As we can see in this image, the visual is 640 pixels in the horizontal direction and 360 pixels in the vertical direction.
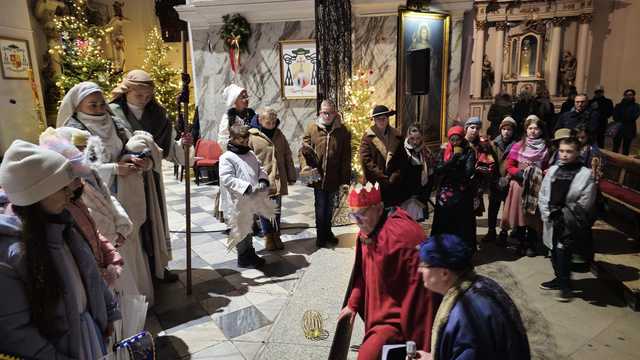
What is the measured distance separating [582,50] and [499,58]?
310 centimetres

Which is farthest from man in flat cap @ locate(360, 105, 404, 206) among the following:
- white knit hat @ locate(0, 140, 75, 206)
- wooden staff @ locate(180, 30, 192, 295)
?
white knit hat @ locate(0, 140, 75, 206)

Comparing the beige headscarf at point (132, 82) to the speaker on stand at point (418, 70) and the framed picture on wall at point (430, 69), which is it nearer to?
the speaker on stand at point (418, 70)

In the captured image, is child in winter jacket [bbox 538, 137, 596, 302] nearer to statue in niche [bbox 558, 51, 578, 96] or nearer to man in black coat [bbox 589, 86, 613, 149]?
man in black coat [bbox 589, 86, 613, 149]

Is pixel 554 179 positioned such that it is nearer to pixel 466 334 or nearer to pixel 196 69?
pixel 466 334

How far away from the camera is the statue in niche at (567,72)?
54.4 ft

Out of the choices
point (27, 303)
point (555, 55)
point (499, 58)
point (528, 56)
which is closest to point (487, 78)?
point (499, 58)

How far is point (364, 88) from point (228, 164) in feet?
14.9

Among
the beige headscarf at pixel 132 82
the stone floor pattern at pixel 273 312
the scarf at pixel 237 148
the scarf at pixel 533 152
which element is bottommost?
the stone floor pattern at pixel 273 312

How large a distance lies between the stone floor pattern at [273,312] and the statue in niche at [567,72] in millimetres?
14854

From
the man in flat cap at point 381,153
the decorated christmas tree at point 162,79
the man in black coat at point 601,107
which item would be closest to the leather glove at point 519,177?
the man in flat cap at point 381,153

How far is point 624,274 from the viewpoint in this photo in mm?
4324

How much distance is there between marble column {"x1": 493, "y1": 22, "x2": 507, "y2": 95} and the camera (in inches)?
683

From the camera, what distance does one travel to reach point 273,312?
13.1 feet

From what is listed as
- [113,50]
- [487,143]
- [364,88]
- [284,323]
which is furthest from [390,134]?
[113,50]
